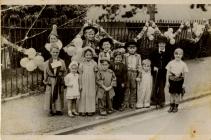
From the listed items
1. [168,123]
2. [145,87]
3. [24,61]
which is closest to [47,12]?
[24,61]

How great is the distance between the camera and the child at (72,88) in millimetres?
1430

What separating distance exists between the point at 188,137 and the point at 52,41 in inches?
21.0

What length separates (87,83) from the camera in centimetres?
143

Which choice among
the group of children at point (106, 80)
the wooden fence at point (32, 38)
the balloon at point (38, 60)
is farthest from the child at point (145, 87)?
the balloon at point (38, 60)

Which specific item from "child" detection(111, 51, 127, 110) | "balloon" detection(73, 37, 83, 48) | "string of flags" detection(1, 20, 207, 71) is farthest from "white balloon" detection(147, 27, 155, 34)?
"balloon" detection(73, 37, 83, 48)

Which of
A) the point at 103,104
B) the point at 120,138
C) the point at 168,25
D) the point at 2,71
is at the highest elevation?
the point at 168,25

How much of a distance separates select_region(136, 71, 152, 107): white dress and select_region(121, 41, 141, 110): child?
0.01 metres

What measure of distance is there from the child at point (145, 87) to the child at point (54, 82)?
25cm

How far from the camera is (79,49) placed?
144 cm

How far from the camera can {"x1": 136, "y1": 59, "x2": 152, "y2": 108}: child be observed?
1.43 metres

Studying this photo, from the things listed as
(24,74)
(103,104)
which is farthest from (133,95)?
(24,74)

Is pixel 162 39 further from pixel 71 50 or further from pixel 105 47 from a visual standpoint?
pixel 71 50

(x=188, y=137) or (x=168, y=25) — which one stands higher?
(x=168, y=25)

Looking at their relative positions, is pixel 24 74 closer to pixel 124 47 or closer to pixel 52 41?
pixel 52 41
